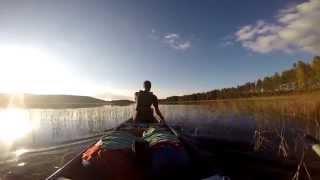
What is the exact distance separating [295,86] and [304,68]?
25.7 feet

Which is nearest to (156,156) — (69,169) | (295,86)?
(69,169)

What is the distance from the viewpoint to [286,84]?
13550 centimetres

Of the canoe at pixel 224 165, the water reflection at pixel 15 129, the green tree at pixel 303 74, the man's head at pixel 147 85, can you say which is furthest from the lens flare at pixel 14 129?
the green tree at pixel 303 74

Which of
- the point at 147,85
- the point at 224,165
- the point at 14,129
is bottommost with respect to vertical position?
the point at 224,165

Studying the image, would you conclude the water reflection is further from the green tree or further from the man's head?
the green tree

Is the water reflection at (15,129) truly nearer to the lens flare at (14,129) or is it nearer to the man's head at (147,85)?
the lens flare at (14,129)

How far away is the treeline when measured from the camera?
11031 cm

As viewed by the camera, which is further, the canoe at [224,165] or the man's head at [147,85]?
the man's head at [147,85]

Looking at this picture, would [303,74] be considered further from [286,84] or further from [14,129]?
[14,129]

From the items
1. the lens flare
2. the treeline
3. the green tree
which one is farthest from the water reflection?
the green tree

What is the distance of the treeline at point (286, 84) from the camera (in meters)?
110

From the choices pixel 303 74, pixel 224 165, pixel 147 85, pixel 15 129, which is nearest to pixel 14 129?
pixel 15 129

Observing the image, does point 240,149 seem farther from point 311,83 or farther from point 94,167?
point 311,83

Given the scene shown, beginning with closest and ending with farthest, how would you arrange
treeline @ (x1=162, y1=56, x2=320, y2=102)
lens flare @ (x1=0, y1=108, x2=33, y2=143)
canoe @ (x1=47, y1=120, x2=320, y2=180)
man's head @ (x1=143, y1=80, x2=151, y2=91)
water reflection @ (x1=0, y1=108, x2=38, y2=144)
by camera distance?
canoe @ (x1=47, y1=120, x2=320, y2=180), man's head @ (x1=143, y1=80, x2=151, y2=91), water reflection @ (x1=0, y1=108, x2=38, y2=144), lens flare @ (x1=0, y1=108, x2=33, y2=143), treeline @ (x1=162, y1=56, x2=320, y2=102)
